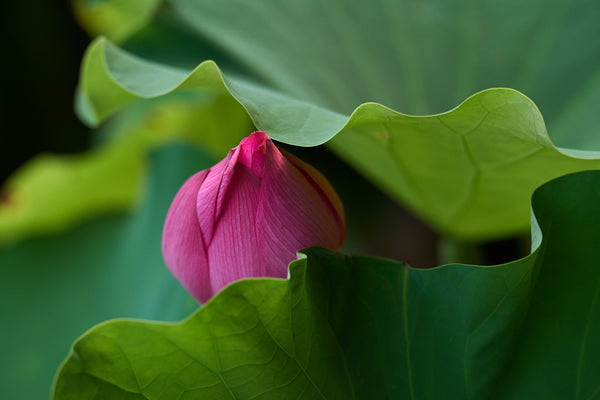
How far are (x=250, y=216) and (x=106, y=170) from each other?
687mm

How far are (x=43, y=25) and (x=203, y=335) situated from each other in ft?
4.08

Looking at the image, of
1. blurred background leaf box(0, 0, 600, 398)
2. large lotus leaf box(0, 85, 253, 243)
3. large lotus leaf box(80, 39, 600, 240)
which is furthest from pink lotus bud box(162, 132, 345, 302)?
large lotus leaf box(0, 85, 253, 243)

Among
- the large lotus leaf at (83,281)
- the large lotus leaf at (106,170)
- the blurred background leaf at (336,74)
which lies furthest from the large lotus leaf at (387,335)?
the large lotus leaf at (106,170)

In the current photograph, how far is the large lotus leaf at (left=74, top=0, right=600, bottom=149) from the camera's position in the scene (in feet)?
2.04

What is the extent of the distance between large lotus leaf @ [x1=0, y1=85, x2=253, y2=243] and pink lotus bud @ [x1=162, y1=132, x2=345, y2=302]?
0.54 metres

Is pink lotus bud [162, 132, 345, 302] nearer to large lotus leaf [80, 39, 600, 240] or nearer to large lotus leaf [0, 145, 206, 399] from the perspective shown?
large lotus leaf [80, 39, 600, 240]

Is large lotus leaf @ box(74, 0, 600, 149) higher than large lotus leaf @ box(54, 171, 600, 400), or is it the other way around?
large lotus leaf @ box(74, 0, 600, 149)

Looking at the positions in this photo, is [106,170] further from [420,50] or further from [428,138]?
[428,138]

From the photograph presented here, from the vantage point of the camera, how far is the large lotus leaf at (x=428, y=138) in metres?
0.40

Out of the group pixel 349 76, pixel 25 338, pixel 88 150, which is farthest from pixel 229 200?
pixel 88 150

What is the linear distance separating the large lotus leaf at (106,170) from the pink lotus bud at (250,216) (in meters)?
→ 0.54

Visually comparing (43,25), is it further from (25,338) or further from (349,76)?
(349,76)

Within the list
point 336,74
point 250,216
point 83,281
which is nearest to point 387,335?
point 250,216

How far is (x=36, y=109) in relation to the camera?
145 cm
